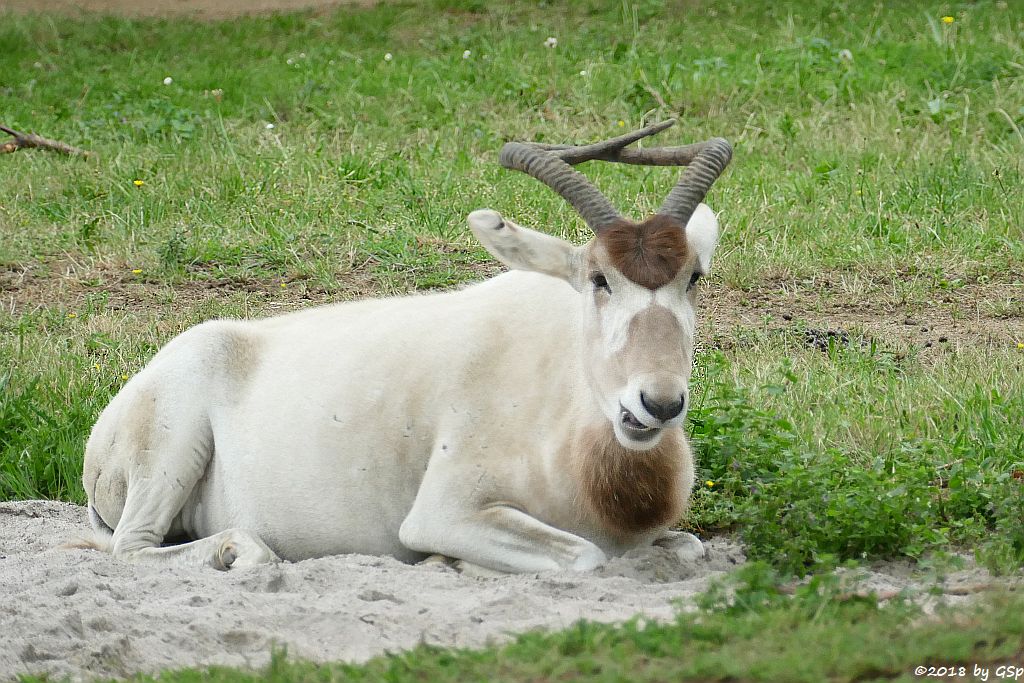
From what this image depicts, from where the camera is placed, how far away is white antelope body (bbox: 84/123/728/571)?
4.55 m

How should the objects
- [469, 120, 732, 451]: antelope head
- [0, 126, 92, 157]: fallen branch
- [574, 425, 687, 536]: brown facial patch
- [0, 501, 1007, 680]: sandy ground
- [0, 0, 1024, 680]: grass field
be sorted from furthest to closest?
[0, 126, 92, 157]: fallen branch → [0, 0, 1024, 680]: grass field → [574, 425, 687, 536]: brown facial patch → [469, 120, 732, 451]: antelope head → [0, 501, 1007, 680]: sandy ground

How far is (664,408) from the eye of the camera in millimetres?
4211

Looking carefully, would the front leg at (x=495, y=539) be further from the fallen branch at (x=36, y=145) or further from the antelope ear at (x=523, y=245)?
the fallen branch at (x=36, y=145)

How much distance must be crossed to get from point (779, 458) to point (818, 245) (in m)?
3.51

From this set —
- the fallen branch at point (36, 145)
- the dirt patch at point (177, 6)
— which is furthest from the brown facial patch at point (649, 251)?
the dirt patch at point (177, 6)

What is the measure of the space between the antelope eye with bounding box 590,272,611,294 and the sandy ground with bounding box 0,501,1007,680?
0.95m

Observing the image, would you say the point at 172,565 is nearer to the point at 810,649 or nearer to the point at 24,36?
the point at 810,649

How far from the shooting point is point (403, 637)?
158 inches

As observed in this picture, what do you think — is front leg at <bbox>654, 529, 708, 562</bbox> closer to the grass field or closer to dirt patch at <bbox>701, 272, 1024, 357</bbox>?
the grass field

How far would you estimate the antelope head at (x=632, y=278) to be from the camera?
170 inches

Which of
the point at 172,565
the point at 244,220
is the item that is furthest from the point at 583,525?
the point at 244,220

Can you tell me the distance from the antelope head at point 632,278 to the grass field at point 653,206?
0.72 m

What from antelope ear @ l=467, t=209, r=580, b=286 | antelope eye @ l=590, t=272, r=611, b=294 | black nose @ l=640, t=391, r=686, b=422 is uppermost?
antelope ear @ l=467, t=209, r=580, b=286

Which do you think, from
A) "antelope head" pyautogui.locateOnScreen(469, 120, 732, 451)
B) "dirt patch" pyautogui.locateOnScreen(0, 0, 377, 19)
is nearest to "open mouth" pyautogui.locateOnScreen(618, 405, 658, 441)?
"antelope head" pyautogui.locateOnScreen(469, 120, 732, 451)
